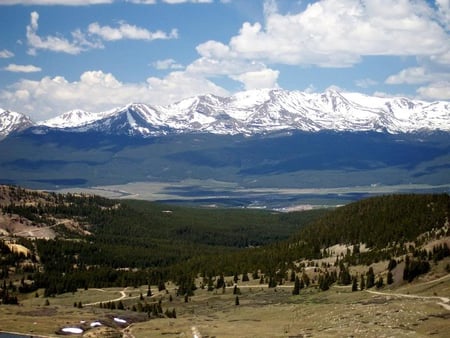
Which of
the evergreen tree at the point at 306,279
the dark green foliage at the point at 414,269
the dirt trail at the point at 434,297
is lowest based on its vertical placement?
the dirt trail at the point at 434,297

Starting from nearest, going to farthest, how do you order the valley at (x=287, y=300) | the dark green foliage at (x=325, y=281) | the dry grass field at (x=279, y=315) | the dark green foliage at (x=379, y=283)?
1. the dry grass field at (x=279, y=315)
2. the valley at (x=287, y=300)
3. the dark green foliage at (x=379, y=283)
4. the dark green foliage at (x=325, y=281)

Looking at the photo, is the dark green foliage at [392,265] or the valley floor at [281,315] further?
the dark green foliage at [392,265]

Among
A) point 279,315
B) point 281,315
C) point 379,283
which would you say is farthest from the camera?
point 379,283

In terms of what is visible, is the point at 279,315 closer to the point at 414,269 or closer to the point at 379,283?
the point at 379,283

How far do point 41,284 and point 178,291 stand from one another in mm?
43217

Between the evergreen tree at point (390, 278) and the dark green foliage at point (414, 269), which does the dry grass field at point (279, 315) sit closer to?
the dark green foliage at point (414, 269)

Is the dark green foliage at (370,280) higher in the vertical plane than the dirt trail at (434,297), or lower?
higher

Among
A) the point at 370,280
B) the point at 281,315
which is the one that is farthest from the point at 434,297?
the point at 281,315

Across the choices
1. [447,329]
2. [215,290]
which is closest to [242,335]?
[447,329]

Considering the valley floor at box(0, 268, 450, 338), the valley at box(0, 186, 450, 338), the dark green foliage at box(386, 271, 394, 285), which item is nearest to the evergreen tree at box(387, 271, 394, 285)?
Result: the dark green foliage at box(386, 271, 394, 285)

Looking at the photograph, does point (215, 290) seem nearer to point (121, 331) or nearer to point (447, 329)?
point (121, 331)

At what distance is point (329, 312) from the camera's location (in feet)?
410

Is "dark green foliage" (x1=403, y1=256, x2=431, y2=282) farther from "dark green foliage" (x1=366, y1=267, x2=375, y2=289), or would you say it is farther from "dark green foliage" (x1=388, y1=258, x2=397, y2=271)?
"dark green foliage" (x1=388, y1=258, x2=397, y2=271)

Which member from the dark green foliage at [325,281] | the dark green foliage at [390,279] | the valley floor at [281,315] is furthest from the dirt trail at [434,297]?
the dark green foliage at [325,281]
